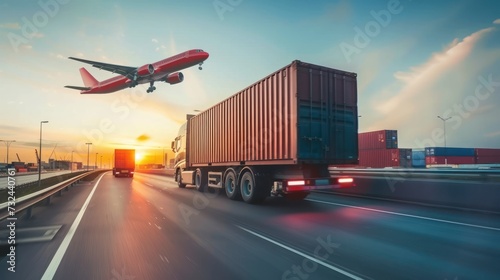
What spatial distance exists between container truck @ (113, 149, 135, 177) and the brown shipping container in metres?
29.9

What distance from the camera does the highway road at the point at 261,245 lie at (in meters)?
4.20

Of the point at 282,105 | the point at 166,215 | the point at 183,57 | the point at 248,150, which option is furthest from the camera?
the point at 183,57

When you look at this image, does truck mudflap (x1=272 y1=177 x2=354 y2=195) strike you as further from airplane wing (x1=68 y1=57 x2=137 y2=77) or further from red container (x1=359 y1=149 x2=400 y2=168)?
red container (x1=359 y1=149 x2=400 y2=168)

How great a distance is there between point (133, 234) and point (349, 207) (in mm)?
6708

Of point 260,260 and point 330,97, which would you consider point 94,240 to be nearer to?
point 260,260

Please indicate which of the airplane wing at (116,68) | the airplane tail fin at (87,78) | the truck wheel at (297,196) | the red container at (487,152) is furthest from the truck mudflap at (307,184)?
the red container at (487,152)

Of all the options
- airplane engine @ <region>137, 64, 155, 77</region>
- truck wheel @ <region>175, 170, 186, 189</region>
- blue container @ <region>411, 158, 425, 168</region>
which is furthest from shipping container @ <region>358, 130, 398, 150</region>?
airplane engine @ <region>137, 64, 155, 77</region>

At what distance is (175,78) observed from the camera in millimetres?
29641

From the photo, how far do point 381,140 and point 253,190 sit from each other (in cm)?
3063

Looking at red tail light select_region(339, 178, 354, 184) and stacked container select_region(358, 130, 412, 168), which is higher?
stacked container select_region(358, 130, 412, 168)

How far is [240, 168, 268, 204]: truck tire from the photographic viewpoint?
10867 mm

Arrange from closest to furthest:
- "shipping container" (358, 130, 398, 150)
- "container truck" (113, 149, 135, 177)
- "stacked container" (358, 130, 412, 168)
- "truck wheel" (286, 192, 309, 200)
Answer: "truck wheel" (286, 192, 309, 200) → "stacked container" (358, 130, 412, 168) → "shipping container" (358, 130, 398, 150) → "container truck" (113, 149, 135, 177)

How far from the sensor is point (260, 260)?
15.2 feet

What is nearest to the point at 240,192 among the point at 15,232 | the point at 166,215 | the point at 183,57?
the point at 166,215
